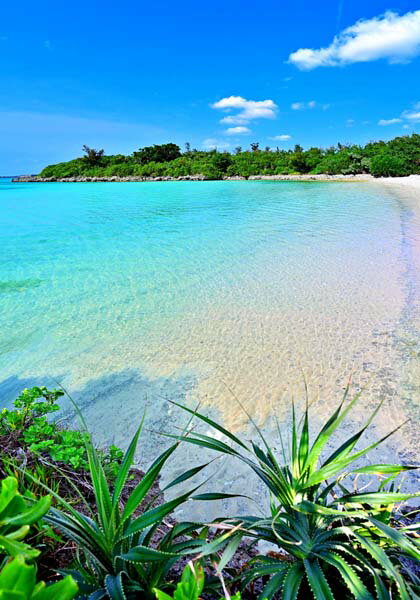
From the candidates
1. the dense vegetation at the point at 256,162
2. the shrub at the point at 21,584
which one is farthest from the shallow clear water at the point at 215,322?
the dense vegetation at the point at 256,162

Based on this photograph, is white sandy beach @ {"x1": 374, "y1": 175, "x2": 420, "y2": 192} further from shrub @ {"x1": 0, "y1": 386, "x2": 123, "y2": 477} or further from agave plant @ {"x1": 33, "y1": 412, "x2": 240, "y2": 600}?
agave plant @ {"x1": 33, "y1": 412, "x2": 240, "y2": 600}

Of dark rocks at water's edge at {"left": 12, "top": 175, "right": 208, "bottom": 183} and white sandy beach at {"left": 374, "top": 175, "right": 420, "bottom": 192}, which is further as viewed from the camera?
dark rocks at water's edge at {"left": 12, "top": 175, "right": 208, "bottom": 183}

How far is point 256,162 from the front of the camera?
61062mm

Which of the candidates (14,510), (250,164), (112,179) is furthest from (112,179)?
(14,510)

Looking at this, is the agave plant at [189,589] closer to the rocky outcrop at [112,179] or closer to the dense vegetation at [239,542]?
the dense vegetation at [239,542]

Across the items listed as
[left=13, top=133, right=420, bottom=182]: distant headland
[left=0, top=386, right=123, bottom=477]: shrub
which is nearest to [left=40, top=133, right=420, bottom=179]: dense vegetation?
[left=13, top=133, right=420, bottom=182]: distant headland

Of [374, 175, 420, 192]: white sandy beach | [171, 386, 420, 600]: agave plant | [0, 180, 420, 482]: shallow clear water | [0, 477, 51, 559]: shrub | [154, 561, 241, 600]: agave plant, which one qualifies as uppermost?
[374, 175, 420, 192]: white sandy beach

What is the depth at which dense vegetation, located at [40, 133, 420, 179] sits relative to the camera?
4291 centimetres

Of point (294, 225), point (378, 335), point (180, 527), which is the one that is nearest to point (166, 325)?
point (378, 335)

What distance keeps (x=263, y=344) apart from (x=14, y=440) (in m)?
2.82

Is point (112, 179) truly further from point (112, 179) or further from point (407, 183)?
point (407, 183)

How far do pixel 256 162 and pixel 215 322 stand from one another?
61.7 m

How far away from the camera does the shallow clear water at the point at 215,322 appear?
3.38 meters

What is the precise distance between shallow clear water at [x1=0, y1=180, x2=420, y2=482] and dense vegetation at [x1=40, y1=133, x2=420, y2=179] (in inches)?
1548
